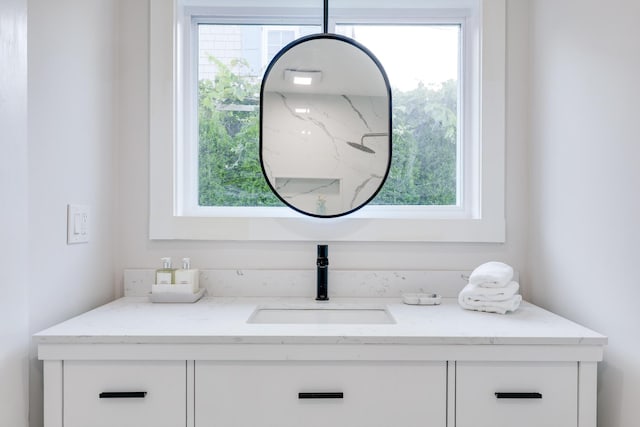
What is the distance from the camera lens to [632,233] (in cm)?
117

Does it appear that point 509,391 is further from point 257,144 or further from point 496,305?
point 257,144

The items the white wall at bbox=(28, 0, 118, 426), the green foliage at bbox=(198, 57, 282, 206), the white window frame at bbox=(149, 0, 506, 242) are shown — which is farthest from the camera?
the green foliage at bbox=(198, 57, 282, 206)

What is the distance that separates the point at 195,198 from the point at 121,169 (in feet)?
0.98

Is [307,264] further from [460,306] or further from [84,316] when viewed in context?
[84,316]

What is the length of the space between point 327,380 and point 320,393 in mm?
37

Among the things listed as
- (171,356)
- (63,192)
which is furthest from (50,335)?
(63,192)

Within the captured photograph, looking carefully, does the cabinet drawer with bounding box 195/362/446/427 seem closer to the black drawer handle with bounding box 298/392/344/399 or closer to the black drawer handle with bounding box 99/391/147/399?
the black drawer handle with bounding box 298/392/344/399

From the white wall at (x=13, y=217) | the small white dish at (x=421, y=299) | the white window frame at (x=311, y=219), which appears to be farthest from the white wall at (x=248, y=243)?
the white wall at (x=13, y=217)

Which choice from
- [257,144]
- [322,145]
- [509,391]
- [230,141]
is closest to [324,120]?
[322,145]

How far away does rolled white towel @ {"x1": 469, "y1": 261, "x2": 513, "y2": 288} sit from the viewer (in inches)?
57.1

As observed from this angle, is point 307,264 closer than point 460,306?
No

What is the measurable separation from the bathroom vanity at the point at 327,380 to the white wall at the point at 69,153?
23 cm

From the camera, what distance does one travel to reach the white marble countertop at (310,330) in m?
1.17

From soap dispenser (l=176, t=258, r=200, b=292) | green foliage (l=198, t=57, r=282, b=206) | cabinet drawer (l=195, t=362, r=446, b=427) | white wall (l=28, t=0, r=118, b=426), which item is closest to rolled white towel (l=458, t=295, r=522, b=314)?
Answer: cabinet drawer (l=195, t=362, r=446, b=427)
